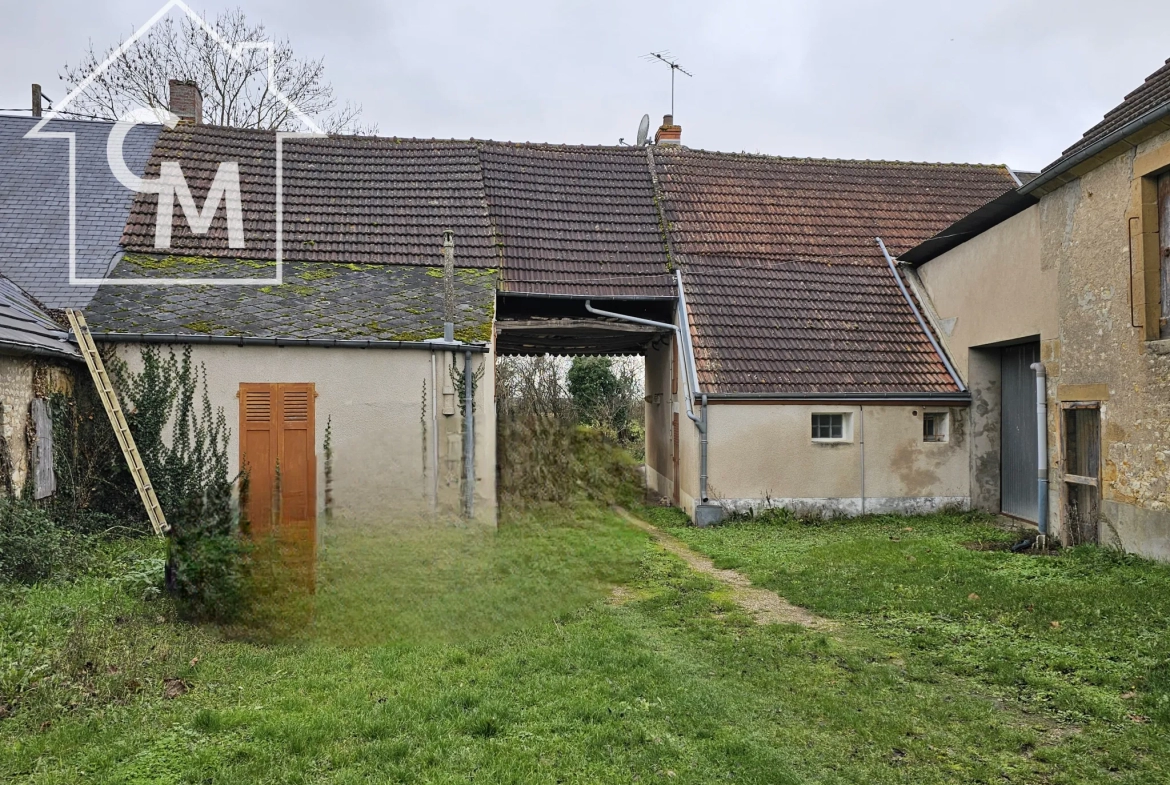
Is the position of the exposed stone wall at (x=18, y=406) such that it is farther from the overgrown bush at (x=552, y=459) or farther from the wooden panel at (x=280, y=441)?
the overgrown bush at (x=552, y=459)

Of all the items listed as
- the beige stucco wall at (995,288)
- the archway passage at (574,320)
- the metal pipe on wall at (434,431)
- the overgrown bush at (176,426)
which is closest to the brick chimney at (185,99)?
the archway passage at (574,320)

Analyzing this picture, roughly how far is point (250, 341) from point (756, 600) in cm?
705

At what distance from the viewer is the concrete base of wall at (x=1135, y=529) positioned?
7.91m

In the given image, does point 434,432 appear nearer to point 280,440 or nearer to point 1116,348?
point 280,440

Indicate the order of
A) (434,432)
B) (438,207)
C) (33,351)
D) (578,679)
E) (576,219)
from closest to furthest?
1. (578,679)
2. (33,351)
3. (434,432)
4. (438,207)
5. (576,219)

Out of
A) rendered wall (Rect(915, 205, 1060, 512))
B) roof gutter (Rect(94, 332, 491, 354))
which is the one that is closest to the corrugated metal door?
rendered wall (Rect(915, 205, 1060, 512))

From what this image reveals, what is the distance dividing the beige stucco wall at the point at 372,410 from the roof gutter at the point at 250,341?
96 millimetres

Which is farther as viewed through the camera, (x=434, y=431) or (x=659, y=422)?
(x=659, y=422)

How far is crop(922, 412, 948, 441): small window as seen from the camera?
12531mm

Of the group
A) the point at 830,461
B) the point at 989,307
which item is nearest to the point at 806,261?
the point at 989,307

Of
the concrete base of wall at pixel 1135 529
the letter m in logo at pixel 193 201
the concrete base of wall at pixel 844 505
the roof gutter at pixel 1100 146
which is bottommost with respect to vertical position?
the concrete base of wall at pixel 844 505

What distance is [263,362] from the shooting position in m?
10.1

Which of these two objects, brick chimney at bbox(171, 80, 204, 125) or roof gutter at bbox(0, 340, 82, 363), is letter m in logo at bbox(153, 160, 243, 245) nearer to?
brick chimney at bbox(171, 80, 204, 125)

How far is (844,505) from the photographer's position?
12133 millimetres
